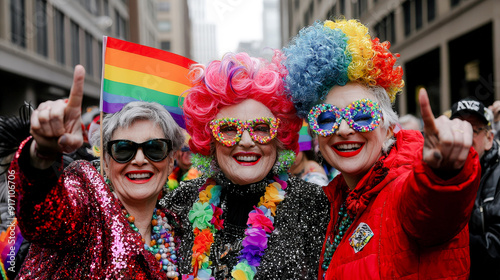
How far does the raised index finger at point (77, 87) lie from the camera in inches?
55.4

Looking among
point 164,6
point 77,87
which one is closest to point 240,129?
point 77,87

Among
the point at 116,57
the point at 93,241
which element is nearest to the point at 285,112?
the point at 116,57

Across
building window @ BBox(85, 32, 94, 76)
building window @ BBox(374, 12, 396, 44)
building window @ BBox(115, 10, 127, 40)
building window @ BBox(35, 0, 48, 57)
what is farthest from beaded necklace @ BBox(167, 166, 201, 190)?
building window @ BBox(115, 10, 127, 40)

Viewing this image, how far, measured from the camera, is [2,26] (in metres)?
12.3

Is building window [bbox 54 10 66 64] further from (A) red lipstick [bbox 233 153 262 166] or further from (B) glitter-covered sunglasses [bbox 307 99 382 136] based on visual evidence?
(B) glitter-covered sunglasses [bbox 307 99 382 136]

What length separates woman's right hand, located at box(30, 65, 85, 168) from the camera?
56.2 inches

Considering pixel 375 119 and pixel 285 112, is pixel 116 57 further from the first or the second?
pixel 375 119

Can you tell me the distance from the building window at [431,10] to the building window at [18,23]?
13.2m

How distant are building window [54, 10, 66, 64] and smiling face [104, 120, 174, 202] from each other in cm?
1698

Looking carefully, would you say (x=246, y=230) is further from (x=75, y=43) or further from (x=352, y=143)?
(x=75, y=43)

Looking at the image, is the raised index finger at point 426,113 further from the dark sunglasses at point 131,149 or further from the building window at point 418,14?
the building window at point 418,14

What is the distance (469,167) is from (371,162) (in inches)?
31.8

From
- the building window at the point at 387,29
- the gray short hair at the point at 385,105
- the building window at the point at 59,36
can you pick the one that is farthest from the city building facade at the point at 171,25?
the gray short hair at the point at 385,105

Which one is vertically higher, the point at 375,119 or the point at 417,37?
the point at 417,37
